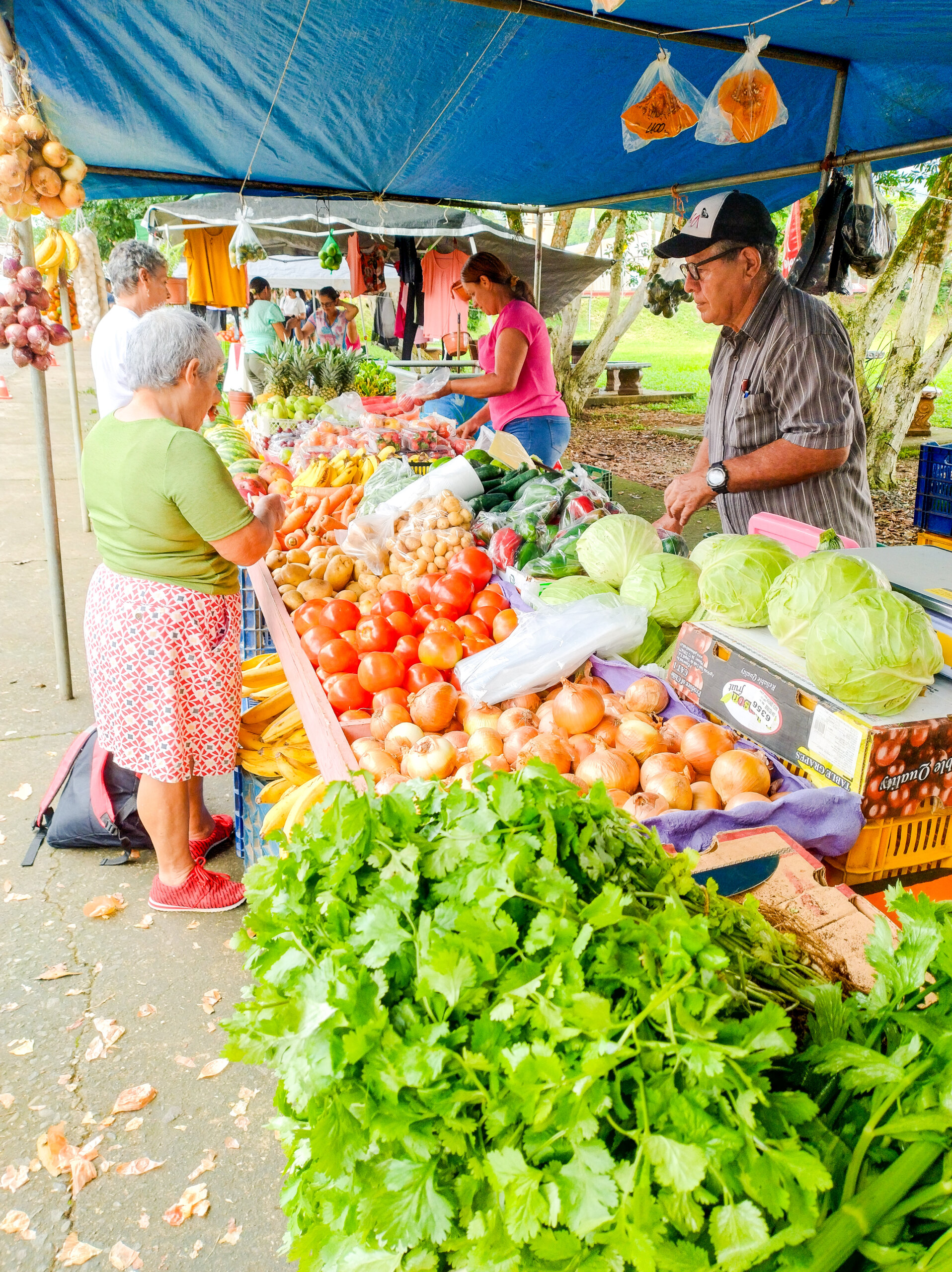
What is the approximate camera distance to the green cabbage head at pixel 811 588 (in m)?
1.92

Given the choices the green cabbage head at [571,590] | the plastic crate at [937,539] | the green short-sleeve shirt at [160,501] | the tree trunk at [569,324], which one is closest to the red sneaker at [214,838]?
the green short-sleeve shirt at [160,501]

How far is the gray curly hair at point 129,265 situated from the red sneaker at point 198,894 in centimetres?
330

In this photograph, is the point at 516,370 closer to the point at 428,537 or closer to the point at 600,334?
the point at 428,537

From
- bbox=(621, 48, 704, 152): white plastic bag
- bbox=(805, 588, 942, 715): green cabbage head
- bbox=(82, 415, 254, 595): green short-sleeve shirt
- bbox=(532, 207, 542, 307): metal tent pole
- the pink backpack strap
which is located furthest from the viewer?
bbox=(532, 207, 542, 307): metal tent pole

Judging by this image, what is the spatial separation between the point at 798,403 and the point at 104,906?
353cm

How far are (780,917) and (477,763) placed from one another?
658 mm

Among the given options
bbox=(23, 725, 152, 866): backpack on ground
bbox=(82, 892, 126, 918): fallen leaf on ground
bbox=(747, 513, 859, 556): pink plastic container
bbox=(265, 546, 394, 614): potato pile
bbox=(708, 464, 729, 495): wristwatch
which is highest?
bbox=(708, 464, 729, 495): wristwatch

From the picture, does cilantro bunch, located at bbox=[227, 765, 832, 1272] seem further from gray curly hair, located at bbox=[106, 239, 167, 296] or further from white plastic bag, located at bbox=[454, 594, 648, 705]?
gray curly hair, located at bbox=[106, 239, 167, 296]

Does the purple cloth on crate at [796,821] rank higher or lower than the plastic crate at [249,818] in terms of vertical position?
higher

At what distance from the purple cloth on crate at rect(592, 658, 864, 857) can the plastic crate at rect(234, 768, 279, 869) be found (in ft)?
5.68

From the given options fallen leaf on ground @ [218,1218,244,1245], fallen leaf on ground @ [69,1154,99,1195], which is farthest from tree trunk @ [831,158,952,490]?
fallen leaf on ground @ [69,1154,99,1195]

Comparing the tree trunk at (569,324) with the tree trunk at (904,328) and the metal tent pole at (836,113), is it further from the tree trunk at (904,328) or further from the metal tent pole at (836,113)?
the metal tent pole at (836,113)

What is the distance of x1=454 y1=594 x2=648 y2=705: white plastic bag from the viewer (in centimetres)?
A: 256

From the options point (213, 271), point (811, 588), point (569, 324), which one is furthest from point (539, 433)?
point (569, 324)
